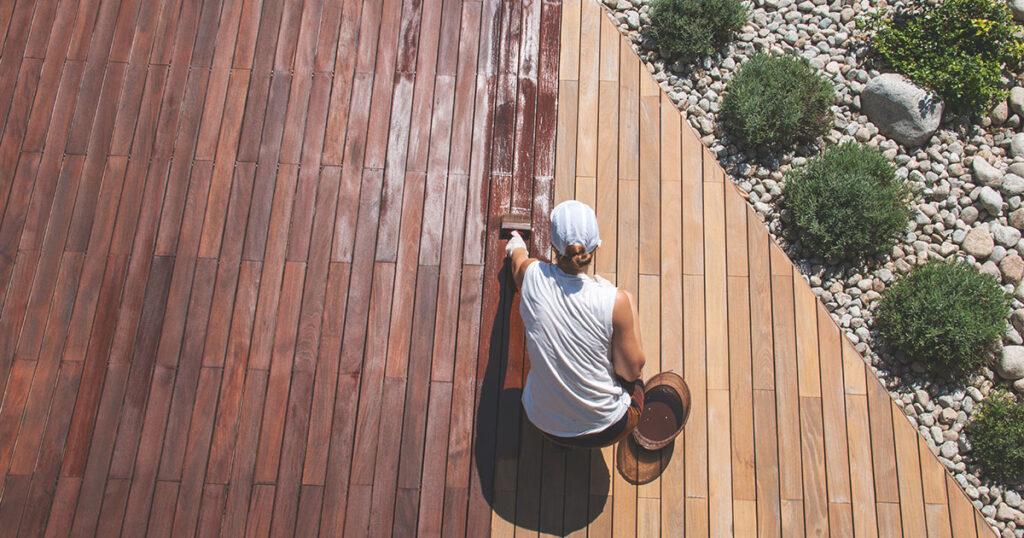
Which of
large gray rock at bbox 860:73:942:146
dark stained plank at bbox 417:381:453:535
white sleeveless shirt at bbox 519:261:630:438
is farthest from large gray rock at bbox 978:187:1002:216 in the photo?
dark stained plank at bbox 417:381:453:535

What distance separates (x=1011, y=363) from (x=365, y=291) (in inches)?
132

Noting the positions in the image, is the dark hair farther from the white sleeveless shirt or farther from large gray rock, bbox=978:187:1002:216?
large gray rock, bbox=978:187:1002:216

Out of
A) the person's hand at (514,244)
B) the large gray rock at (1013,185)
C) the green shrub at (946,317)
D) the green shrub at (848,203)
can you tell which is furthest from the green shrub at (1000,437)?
the person's hand at (514,244)

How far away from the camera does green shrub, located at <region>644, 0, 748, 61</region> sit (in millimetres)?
3721

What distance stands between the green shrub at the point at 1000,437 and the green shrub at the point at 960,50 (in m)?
1.69

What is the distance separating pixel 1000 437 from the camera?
3193mm

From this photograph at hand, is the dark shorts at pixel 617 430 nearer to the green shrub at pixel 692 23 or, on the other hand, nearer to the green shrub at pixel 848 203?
the green shrub at pixel 848 203

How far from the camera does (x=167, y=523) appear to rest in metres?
3.07

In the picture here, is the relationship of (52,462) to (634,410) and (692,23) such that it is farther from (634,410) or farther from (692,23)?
(692,23)

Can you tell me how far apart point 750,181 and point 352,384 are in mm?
2410

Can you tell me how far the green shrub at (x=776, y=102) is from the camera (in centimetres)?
355

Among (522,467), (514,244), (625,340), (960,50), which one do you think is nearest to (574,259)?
(625,340)

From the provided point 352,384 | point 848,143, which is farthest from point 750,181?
point 352,384

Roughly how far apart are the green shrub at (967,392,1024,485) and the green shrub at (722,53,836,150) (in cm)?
168
